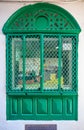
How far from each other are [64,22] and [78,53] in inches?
33.5

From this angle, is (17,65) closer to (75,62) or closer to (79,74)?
(75,62)

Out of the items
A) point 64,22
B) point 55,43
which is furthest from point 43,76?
point 64,22

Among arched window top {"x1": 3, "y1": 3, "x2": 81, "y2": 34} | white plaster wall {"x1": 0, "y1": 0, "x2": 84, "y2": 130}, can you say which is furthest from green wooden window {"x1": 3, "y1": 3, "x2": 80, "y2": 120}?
white plaster wall {"x1": 0, "y1": 0, "x2": 84, "y2": 130}

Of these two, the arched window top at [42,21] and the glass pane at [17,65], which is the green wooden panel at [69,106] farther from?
the arched window top at [42,21]

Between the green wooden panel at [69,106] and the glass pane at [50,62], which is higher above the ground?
the glass pane at [50,62]

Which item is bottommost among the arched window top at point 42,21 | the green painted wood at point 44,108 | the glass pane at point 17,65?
the green painted wood at point 44,108

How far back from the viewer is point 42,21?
22.7 feet

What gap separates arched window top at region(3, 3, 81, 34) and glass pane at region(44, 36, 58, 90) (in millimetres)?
298

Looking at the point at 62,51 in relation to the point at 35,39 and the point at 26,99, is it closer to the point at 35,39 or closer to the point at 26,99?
the point at 35,39

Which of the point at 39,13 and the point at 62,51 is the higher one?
the point at 39,13

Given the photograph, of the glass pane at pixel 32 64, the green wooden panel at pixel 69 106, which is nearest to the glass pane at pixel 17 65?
the glass pane at pixel 32 64

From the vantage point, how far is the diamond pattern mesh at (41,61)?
6.95m

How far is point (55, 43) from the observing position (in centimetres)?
700

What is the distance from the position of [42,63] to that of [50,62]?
0.74 feet
